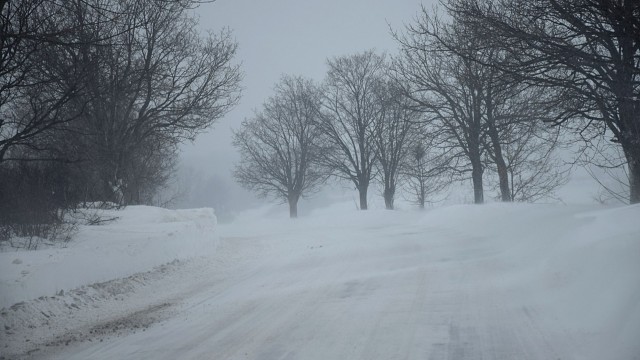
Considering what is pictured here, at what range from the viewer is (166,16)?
1677 centimetres

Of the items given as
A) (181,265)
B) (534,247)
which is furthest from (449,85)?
(181,265)

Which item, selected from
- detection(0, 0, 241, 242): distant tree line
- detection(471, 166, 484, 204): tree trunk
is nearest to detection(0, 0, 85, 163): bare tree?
detection(0, 0, 241, 242): distant tree line

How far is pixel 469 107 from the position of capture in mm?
18297

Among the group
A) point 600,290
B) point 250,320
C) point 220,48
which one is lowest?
point 250,320

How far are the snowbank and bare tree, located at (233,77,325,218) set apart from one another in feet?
64.1

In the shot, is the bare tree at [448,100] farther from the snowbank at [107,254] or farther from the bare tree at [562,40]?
the snowbank at [107,254]

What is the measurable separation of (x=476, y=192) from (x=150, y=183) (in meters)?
19.7

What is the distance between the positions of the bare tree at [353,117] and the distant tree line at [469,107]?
0.28ft

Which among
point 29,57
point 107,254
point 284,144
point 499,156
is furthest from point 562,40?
point 284,144

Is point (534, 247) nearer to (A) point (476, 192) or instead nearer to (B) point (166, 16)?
(A) point (476, 192)

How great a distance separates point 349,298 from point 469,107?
48.6 ft

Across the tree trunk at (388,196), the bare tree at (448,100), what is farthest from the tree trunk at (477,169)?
the tree trunk at (388,196)

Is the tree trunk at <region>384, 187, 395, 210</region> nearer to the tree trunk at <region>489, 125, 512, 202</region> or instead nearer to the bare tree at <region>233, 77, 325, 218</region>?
the bare tree at <region>233, 77, 325, 218</region>

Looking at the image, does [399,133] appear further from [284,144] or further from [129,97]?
[129,97]
